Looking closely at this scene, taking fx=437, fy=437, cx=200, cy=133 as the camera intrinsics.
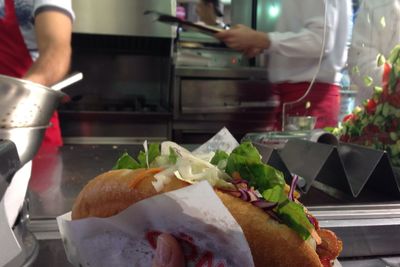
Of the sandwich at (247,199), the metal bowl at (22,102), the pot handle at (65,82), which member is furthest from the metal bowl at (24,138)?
the sandwich at (247,199)

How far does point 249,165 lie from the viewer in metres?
0.49

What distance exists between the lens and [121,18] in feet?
8.57

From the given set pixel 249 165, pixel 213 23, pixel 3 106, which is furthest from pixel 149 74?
pixel 249 165

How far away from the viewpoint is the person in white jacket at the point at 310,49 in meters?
1.65

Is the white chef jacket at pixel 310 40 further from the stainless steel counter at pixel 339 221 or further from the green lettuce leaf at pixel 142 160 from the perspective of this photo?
the green lettuce leaf at pixel 142 160

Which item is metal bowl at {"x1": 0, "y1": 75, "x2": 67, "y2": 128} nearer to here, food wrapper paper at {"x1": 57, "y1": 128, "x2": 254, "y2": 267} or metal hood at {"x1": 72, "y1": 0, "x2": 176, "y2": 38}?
food wrapper paper at {"x1": 57, "y1": 128, "x2": 254, "y2": 267}

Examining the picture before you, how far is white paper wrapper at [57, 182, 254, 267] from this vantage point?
40 centimetres

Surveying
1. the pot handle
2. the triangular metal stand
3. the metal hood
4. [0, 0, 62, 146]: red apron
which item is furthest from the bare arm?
the metal hood

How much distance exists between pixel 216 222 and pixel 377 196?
0.47 m

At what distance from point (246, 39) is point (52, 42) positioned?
93 centimetres

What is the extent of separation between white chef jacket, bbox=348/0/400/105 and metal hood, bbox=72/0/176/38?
1556 mm

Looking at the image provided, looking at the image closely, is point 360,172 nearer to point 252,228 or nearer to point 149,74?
point 252,228

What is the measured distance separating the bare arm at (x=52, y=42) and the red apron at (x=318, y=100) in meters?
0.87

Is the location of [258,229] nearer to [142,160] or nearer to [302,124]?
[142,160]
